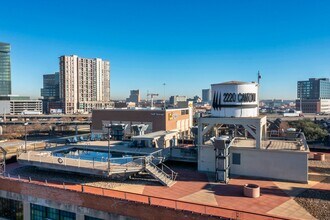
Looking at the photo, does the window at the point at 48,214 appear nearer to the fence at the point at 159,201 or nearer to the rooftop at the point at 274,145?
the fence at the point at 159,201

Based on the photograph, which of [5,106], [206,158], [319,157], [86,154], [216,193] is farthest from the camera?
[5,106]

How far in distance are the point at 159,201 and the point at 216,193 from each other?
495cm

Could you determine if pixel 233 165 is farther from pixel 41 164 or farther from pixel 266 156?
pixel 41 164

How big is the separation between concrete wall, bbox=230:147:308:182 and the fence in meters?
9.97

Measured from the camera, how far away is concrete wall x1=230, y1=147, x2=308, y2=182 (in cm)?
2395

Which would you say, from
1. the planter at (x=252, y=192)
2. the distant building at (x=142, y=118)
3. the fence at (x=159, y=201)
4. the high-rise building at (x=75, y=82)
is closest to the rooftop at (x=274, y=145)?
the planter at (x=252, y=192)

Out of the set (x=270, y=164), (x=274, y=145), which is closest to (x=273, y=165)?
(x=270, y=164)

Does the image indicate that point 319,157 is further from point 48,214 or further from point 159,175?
point 48,214

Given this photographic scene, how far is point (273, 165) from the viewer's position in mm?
24812

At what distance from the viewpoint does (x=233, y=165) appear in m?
26.2

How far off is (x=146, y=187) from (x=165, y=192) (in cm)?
187

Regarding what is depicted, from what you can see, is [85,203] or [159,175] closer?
[85,203]

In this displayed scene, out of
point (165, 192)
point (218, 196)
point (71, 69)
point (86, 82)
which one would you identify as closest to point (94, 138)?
point (165, 192)

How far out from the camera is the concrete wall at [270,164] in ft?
78.7
